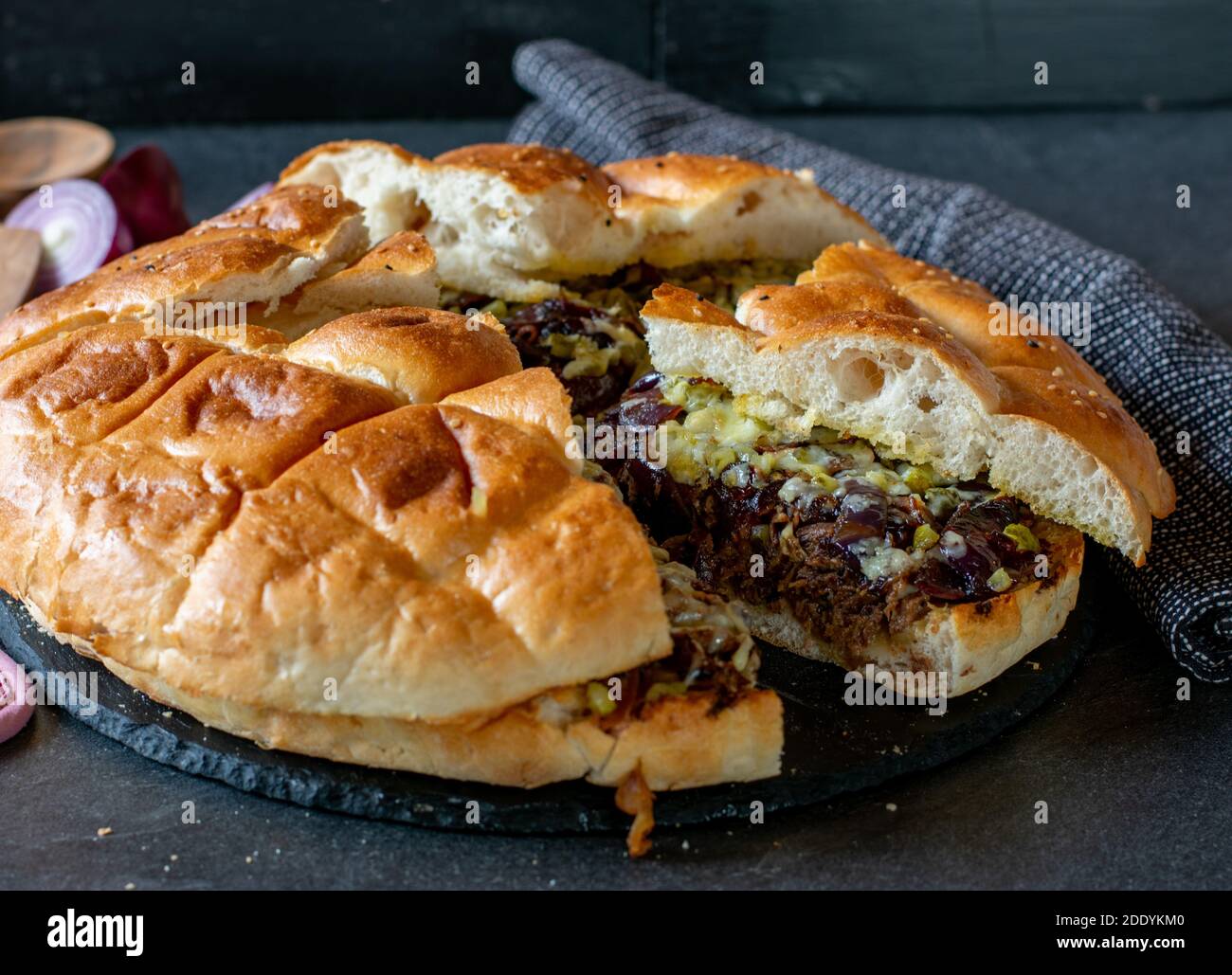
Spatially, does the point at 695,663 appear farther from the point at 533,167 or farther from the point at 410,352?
the point at 533,167

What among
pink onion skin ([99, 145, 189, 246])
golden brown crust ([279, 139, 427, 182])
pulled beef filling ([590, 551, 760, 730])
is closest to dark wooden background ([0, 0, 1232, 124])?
pink onion skin ([99, 145, 189, 246])

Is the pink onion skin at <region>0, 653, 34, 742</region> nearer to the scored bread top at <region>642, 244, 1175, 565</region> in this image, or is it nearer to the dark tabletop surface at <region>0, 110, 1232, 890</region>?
the dark tabletop surface at <region>0, 110, 1232, 890</region>

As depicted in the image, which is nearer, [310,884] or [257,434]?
[310,884]

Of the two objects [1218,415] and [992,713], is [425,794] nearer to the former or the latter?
[992,713]

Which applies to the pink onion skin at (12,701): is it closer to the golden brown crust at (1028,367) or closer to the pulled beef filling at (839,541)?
the pulled beef filling at (839,541)

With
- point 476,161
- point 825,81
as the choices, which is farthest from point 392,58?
point 476,161
